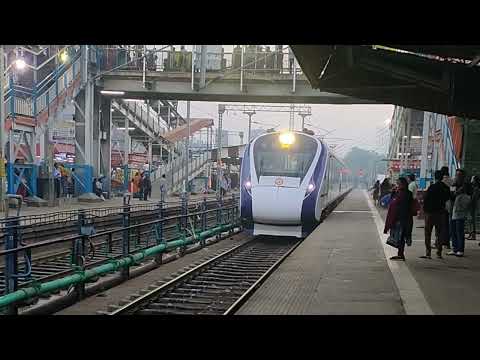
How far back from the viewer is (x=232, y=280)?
32.2 ft

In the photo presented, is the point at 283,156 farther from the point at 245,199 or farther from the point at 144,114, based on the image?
the point at 144,114

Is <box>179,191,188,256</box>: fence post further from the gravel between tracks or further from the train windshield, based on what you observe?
the train windshield

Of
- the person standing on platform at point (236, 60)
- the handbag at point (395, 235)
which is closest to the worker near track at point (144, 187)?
the person standing on platform at point (236, 60)

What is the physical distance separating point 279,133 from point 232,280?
663cm

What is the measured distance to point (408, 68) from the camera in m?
11.4

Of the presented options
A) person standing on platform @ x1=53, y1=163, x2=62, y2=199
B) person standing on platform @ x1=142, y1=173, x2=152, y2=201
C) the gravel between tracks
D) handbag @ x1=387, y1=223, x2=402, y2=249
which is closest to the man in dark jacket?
handbag @ x1=387, y1=223, x2=402, y2=249

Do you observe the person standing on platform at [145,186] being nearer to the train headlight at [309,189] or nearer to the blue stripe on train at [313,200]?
the blue stripe on train at [313,200]

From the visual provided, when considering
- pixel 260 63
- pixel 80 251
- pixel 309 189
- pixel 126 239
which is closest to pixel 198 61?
pixel 260 63

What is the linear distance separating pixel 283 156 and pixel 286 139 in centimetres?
61

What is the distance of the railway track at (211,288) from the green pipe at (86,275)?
2.67 ft

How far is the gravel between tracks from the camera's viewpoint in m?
7.57
